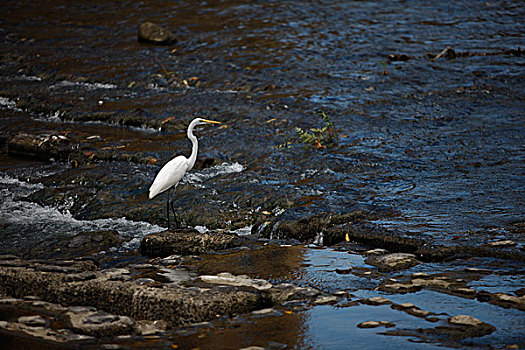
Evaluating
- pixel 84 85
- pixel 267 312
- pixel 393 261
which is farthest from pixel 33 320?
pixel 84 85

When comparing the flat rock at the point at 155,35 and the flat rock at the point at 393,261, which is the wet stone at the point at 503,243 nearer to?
the flat rock at the point at 393,261

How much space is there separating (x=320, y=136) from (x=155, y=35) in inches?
281

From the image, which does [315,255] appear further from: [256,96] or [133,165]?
[256,96]

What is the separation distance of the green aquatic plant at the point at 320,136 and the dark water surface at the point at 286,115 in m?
0.12

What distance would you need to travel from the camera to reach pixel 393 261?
5.18 m

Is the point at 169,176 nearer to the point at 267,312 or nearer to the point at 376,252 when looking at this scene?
the point at 376,252

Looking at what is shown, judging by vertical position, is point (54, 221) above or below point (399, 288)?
below

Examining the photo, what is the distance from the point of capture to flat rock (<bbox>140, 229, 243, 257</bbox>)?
5898 millimetres

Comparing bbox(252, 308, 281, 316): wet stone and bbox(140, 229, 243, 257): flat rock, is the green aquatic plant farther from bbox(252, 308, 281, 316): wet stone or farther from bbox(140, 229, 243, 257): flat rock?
bbox(252, 308, 281, 316): wet stone

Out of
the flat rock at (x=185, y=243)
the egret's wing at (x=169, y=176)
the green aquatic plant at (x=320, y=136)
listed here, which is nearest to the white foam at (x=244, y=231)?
the flat rock at (x=185, y=243)

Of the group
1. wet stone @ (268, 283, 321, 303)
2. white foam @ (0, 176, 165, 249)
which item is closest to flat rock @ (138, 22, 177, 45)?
white foam @ (0, 176, 165, 249)

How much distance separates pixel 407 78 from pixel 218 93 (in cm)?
361

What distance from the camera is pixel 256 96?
1080 cm

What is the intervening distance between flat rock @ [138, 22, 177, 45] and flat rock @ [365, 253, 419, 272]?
1020 cm
